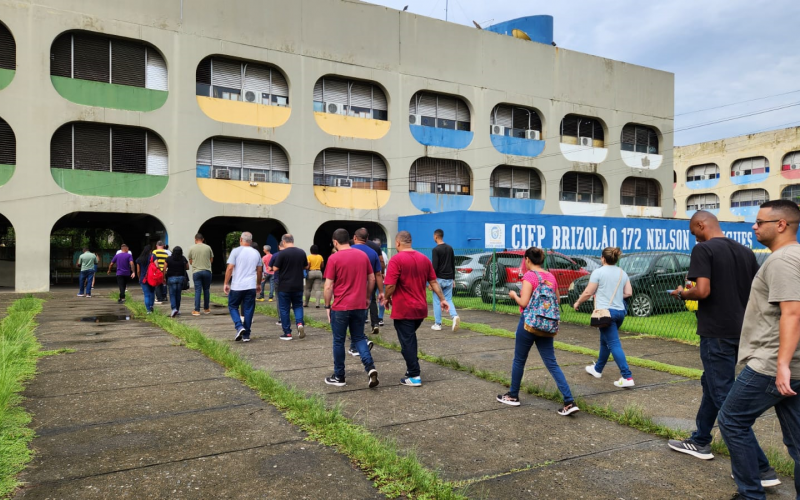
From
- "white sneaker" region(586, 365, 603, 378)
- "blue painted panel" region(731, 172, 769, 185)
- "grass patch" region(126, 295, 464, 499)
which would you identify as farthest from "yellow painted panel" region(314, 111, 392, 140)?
"blue painted panel" region(731, 172, 769, 185)

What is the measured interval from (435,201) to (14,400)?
25.8 metres

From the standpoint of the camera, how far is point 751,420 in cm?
308

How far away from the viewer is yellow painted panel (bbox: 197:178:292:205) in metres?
24.2

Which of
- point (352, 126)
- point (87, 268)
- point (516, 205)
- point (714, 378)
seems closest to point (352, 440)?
point (714, 378)

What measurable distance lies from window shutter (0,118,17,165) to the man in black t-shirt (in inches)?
951

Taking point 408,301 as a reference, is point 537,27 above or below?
above

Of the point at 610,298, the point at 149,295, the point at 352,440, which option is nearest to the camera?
the point at 352,440

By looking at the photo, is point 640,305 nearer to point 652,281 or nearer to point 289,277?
point 652,281

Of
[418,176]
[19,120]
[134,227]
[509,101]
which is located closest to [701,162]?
[509,101]

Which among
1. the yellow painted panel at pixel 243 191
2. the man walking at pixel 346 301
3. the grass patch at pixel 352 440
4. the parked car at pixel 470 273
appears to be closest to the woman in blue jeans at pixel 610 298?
the man walking at pixel 346 301

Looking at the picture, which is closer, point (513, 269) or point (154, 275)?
point (154, 275)

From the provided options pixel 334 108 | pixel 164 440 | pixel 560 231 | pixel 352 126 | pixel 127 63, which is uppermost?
pixel 127 63

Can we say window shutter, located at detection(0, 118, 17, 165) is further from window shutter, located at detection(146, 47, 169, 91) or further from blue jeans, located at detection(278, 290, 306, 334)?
blue jeans, located at detection(278, 290, 306, 334)

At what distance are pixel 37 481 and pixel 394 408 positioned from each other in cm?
285
